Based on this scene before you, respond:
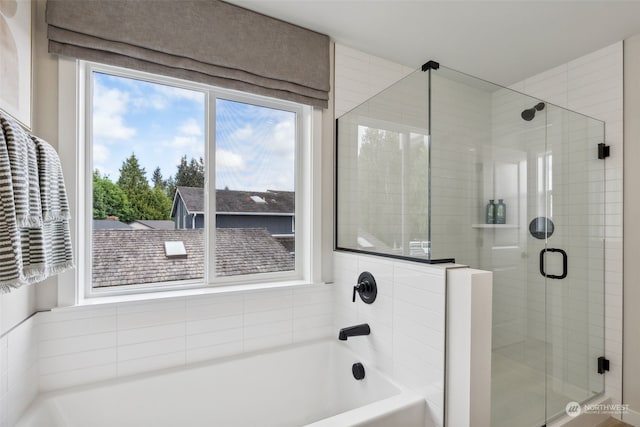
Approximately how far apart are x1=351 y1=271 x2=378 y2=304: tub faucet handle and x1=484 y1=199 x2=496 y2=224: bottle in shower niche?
3.21 feet

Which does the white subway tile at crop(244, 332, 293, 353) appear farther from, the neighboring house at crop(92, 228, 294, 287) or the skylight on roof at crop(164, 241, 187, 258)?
the skylight on roof at crop(164, 241, 187, 258)

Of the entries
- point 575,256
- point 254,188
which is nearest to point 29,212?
point 254,188

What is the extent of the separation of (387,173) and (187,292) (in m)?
1.34

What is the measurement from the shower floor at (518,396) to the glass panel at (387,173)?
2.43 feet

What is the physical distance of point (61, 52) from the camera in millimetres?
1495

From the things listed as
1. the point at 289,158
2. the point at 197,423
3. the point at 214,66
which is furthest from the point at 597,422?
the point at 214,66

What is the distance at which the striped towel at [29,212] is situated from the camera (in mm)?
934

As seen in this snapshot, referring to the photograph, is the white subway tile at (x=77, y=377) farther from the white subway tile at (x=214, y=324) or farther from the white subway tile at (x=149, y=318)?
the white subway tile at (x=214, y=324)

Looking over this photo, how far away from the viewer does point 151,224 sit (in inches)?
72.4

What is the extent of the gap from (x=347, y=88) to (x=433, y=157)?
984 millimetres

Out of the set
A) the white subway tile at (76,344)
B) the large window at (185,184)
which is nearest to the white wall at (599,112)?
the large window at (185,184)

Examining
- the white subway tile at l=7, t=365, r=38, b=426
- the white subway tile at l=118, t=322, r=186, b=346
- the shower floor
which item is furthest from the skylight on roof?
the shower floor

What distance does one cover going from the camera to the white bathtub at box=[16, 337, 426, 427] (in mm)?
1439

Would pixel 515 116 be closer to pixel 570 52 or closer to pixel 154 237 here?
pixel 570 52
